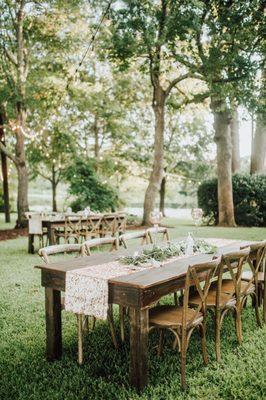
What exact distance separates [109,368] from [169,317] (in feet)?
2.64

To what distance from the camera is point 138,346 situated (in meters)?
3.40

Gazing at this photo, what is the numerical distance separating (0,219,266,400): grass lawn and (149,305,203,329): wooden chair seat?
20.3 inches

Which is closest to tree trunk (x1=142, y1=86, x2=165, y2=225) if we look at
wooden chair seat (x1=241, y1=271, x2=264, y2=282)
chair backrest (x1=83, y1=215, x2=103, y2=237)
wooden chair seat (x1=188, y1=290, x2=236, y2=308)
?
chair backrest (x1=83, y1=215, x2=103, y2=237)

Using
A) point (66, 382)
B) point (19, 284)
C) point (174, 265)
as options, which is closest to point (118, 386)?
point (66, 382)

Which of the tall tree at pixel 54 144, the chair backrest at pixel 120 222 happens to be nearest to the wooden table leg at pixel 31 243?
the chair backrest at pixel 120 222

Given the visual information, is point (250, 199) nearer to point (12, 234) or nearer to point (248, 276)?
point (12, 234)

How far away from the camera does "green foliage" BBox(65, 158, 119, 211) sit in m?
16.5

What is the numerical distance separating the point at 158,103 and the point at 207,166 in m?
9.88

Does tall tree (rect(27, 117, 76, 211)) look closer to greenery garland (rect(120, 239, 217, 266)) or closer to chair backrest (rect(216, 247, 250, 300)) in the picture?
greenery garland (rect(120, 239, 217, 266))

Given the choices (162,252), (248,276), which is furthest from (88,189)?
(162,252)

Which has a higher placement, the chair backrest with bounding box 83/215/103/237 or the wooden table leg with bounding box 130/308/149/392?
the chair backrest with bounding box 83/215/103/237

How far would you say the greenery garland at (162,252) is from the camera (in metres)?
4.31

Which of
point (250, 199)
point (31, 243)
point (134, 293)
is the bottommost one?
point (31, 243)

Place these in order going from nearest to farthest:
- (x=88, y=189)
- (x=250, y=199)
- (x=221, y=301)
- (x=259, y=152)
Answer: (x=221, y=301) → (x=88, y=189) → (x=250, y=199) → (x=259, y=152)
